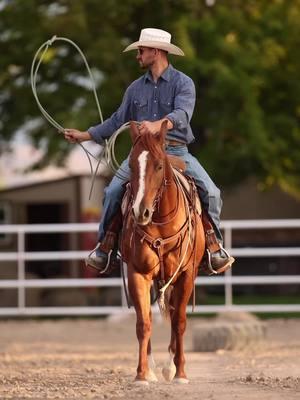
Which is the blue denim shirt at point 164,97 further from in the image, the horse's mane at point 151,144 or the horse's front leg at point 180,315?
the horse's front leg at point 180,315

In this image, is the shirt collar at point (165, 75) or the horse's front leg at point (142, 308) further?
the shirt collar at point (165, 75)

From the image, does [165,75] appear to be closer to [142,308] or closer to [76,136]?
[76,136]

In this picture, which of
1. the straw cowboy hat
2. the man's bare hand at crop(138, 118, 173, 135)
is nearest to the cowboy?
the straw cowboy hat

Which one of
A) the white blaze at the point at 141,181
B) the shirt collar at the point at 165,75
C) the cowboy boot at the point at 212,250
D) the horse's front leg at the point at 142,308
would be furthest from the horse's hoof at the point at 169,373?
the shirt collar at the point at 165,75

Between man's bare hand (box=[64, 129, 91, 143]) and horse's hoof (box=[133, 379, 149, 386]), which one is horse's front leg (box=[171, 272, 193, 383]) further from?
man's bare hand (box=[64, 129, 91, 143])

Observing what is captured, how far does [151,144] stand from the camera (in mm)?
7746

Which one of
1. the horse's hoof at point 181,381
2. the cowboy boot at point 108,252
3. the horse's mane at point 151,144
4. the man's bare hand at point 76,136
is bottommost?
the horse's hoof at point 181,381

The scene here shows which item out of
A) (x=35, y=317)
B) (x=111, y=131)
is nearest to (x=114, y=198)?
(x=111, y=131)

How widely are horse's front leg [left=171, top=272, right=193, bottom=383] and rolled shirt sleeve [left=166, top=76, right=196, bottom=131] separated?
1026mm

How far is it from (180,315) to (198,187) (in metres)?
0.93

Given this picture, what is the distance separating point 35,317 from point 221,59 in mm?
5221

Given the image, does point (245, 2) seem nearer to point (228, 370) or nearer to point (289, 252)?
point (289, 252)

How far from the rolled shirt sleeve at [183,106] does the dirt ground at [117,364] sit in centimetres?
175

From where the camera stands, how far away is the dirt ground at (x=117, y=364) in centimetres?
778
